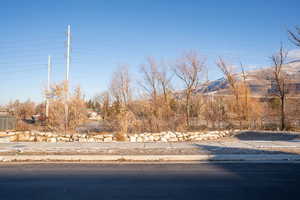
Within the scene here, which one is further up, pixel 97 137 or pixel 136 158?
pixel 97 137

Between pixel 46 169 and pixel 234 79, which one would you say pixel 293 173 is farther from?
pixel 234 79

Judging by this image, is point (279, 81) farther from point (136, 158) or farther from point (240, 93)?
point (136, 158)

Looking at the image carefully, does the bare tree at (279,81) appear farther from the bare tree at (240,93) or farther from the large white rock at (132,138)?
the large white rock at (132,138)

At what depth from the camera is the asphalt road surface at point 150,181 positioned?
4.97 meters

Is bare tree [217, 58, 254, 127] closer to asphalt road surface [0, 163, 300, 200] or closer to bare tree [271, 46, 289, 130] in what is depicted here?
bare tree [271, 46, 289, 130]

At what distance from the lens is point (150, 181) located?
593 cm

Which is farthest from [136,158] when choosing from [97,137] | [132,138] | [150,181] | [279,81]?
[279,81]

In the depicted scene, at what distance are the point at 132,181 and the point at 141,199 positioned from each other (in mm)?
1292

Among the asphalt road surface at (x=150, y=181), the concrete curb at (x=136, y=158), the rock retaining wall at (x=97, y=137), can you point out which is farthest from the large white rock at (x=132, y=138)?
the asphalt road surface at (x=150, y=181)

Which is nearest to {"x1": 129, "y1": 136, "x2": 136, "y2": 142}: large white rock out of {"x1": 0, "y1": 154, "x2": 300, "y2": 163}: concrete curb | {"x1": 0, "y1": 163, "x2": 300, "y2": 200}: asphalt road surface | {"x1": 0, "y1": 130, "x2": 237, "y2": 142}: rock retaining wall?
{"x1": 0, "y1": 130, "x2": 237, "y2": 142}: rock retaining wall

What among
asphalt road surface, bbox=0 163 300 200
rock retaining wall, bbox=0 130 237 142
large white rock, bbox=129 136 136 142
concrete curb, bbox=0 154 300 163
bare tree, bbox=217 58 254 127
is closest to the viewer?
asphalt road surface, bbox=0 163 300 200

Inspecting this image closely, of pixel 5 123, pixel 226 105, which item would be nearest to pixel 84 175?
pixel 5 123

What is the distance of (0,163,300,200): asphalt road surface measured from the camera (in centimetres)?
497

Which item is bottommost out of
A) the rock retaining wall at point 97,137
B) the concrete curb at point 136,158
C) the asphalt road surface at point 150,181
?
the asphalt road surface at point 150,181
